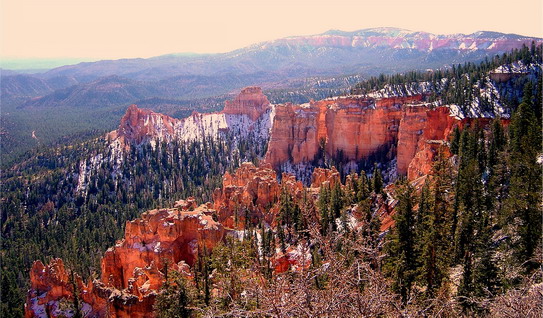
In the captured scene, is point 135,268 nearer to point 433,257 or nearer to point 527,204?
point 433,257

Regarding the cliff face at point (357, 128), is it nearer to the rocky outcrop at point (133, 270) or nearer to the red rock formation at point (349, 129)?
the red rock formation at point (349, 129)

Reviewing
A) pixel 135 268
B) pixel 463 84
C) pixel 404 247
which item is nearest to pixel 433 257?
pixel 404 247

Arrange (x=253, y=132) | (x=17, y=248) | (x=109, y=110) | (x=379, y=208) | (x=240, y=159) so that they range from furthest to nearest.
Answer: (x=109, y=110) < (x=253, y=132) < (x=240, y=159) < (x=17, y=248) < (x=379, y=208)

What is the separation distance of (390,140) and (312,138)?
13891 millimetres

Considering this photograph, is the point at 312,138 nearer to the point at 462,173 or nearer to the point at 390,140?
the point at 390,140

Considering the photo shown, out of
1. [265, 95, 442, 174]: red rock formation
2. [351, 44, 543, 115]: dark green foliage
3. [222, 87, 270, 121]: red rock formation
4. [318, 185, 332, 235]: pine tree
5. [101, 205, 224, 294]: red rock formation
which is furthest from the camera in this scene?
[222, 87, 270, 121]: red rock formation

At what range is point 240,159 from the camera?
87500 mm

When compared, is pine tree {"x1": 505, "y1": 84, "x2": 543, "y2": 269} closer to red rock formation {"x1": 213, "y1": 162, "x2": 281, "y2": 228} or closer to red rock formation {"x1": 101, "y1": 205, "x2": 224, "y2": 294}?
red rock formation {"x1": 101, "y1": 205, "x2": 224, "y2": 294}

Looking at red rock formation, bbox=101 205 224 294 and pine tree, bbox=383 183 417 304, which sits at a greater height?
pine tree, bbox=383 183 417 304

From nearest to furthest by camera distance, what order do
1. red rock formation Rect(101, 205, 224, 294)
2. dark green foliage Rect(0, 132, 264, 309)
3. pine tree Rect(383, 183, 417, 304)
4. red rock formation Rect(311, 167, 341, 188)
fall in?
pine tree Rect(383, 183, 417, 304) < red rock formation Rect(101, 205, 224, 294) < red rock formation Rect(311, 167, 341, 188) < dark green foliage Rect(0, 132, 264, 309)

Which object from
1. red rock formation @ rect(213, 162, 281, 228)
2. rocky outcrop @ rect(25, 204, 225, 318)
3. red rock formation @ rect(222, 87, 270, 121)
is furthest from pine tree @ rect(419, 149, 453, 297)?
red rock formation @ rect(222, 87, 270, 121)

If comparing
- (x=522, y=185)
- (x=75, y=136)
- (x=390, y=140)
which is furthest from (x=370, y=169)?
(x=75, y=136)

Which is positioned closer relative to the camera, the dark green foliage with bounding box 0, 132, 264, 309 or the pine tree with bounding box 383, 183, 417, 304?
the pine tree with bounding box 383, 183, 417, 304

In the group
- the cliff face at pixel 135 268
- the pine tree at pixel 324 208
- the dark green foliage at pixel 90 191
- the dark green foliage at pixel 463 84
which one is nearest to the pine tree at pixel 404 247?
the cliff face at pixel 135 268
